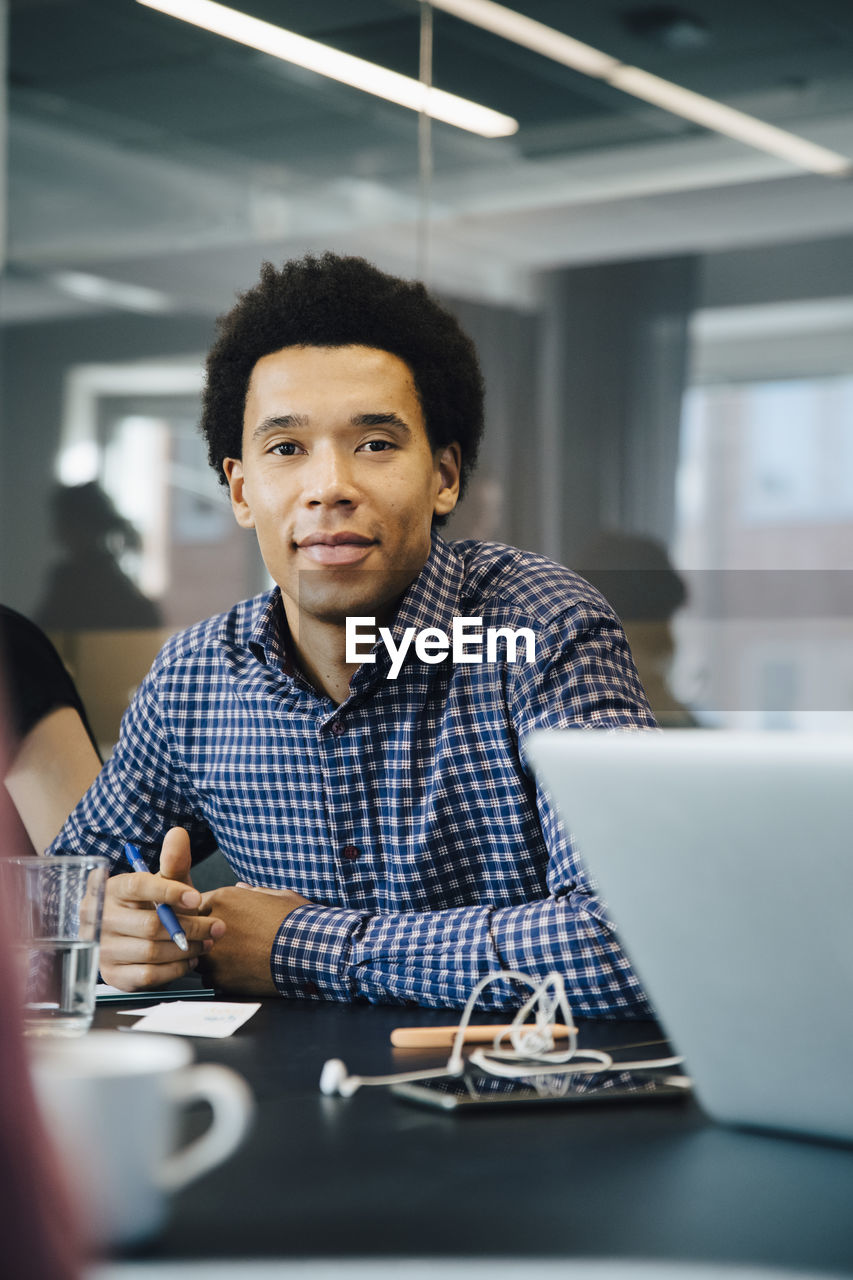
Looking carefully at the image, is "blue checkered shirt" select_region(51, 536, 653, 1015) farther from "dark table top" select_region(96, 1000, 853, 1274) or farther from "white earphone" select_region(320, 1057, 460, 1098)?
"dark table top" select_region(96, 1000, 853, 1274)

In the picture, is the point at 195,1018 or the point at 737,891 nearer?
the point at 737,891

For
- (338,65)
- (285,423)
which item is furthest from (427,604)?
(338,65)

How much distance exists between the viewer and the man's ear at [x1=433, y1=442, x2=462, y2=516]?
5.89 ft

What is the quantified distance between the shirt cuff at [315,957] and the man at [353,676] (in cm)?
1

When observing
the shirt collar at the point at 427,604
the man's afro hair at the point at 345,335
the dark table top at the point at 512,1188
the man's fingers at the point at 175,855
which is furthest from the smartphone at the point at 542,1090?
Result: the man's afro hair at the point at 345,335

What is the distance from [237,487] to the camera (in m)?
1.80

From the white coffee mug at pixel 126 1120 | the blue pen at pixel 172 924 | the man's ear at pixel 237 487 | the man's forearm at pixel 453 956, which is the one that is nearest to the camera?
the white coffee mug at pixel 126 1120

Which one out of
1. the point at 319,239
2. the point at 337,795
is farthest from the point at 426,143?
the point at 337,795

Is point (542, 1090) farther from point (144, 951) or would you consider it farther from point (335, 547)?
point (335, 547)

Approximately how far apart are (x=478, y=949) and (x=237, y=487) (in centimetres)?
80

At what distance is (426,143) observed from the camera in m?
3.23

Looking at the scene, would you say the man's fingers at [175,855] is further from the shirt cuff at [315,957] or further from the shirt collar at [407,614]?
the shirt collar at [407,614]

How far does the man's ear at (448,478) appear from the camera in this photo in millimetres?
1795

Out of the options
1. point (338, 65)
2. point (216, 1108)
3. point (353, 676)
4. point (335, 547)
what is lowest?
point (216, 1108)
